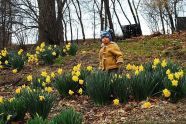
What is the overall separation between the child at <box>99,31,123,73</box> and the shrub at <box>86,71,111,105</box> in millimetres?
1284

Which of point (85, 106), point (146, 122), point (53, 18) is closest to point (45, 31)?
point (53, 18)

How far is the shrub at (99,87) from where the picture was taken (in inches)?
269

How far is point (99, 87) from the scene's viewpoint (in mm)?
6867

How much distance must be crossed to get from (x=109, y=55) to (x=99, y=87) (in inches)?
64.6

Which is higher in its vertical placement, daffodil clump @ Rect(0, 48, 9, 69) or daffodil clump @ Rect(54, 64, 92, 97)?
daffodil clump @ Rect(0, 48, 9, 69)

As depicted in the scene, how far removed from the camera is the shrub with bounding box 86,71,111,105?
6844 mm

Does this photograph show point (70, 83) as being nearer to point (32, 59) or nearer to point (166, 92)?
point (166, 92)

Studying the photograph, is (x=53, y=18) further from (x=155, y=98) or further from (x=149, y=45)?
(x=155, y=98)

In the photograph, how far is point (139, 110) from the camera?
21.0 feet

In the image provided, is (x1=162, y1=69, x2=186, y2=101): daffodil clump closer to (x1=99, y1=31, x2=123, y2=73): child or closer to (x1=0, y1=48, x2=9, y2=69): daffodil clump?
(x1=99, y1=31, x2=123, y2=73): child

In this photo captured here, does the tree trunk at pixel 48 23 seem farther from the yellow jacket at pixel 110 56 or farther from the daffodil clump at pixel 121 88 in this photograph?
the daffodil clump at pixel 121 88

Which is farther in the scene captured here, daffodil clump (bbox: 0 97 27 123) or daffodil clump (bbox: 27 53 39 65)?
daffodil clump (bbox: 27 53 39 65)

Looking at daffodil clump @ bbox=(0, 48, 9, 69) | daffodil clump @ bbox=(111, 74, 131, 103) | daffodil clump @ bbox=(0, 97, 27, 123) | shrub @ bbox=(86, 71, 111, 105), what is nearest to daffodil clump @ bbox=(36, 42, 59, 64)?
daffodil clump @ bbox=(0, 48, 9, 69)

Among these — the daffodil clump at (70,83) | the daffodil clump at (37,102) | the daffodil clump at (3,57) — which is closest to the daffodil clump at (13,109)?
the daffodil clump at (37,102)
